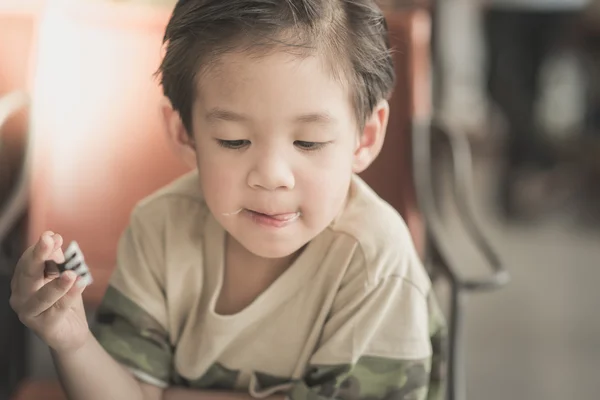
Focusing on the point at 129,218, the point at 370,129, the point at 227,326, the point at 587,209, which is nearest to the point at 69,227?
the point at 129,218

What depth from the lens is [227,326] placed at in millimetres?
594

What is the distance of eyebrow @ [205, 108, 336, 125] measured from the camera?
497 millimetres

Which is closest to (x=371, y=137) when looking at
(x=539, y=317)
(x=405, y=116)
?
(x=405, y=116)

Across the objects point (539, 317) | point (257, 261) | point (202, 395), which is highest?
point (257, 261)

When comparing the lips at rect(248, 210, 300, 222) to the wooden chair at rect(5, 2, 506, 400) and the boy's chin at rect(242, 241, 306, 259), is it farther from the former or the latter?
the wooden chair at rect(5, 2, 506, 400)

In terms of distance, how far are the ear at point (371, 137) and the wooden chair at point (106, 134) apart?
13 cm

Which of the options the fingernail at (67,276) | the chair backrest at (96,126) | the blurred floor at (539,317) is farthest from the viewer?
the blurred floor at (539,317)

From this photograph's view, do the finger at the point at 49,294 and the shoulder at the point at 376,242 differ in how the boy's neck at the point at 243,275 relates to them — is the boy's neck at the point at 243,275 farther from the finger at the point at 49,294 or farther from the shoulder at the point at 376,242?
the finger at the point at 49,294

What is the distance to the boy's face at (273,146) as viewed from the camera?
1.62 feet

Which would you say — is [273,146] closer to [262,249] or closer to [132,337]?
[262,249]

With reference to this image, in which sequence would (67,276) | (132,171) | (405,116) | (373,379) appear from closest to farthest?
(67,276) → (373,379) → (132,171) → (405,116)

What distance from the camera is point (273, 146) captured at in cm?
50

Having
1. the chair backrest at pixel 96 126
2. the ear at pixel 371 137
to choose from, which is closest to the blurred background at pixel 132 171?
the chair backrest at pixel 96 126

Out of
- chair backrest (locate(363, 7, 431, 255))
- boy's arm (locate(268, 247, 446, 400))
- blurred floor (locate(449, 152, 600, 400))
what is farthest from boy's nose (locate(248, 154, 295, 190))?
blurred floor (locate(449, 152, 600, 400))
